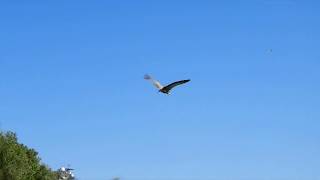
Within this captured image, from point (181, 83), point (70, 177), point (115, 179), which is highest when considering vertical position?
point (70, 177)

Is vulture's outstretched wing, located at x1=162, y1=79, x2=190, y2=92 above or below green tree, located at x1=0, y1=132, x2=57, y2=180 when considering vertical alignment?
below

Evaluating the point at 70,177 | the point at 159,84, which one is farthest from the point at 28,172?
the point at 159,84

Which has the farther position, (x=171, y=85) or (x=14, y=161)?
(x=14, y=161)

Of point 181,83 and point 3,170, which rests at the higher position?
point 3,170

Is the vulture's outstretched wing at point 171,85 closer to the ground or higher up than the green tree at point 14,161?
closer to the ground

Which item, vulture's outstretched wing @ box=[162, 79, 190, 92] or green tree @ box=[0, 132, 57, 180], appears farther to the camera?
green tree @ box=[0, 132, 57, 180]

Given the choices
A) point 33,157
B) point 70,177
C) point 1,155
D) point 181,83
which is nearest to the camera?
point 181,83

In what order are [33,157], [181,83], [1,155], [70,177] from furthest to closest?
[70,177]
[33,157]
[1,155]
[181,83]

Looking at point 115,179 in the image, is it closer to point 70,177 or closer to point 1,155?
point 1,155

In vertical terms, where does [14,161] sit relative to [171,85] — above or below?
above

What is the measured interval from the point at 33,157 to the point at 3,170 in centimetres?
963

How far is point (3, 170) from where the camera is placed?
91.8m

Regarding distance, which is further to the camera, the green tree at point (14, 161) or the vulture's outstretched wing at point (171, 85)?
the green tree at point (14, 161)

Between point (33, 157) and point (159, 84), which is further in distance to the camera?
point (33, 157)
